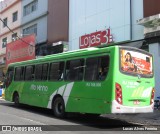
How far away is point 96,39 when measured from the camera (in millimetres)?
25078

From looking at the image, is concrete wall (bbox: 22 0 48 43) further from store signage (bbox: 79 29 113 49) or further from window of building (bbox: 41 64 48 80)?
window of building (bbox: 41 64 48 80)

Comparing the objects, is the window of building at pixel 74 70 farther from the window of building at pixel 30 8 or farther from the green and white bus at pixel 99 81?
the window of building at pixel 30 8

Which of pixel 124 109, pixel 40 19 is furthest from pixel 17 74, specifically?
pixel 40 19

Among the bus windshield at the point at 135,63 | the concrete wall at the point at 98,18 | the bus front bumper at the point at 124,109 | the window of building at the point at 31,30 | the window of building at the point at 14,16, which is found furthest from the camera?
the window of building at the point at 14,16

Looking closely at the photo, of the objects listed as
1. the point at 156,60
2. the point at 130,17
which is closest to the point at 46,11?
the point at 130,17

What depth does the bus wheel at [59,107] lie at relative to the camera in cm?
1527

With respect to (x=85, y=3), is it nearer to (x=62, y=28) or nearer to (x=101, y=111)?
(x=62, y=28)

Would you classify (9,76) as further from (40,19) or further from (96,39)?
(40,19)

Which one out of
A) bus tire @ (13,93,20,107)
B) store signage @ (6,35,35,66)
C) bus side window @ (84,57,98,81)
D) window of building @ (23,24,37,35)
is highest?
window of building @ (23,24,37,35)

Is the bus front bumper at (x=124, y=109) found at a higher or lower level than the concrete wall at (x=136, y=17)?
lower

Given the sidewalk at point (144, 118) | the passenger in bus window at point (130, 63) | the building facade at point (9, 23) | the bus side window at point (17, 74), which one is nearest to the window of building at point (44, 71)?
the bus side window at point (17, 74)

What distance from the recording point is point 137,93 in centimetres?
1308

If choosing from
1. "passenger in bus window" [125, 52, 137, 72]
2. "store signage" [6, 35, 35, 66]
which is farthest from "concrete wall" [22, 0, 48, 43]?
"passenger in bus window" [125, 52, 137, 72]

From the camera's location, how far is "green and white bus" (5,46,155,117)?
12547 millimetres
